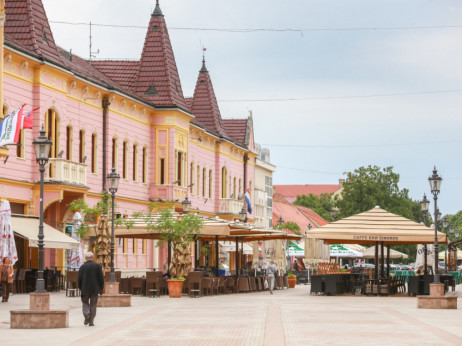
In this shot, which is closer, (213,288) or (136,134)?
(213,288)

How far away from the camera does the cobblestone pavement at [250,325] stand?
1830cm

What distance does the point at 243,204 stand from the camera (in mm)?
72812

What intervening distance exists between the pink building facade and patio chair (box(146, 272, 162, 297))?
285 cm

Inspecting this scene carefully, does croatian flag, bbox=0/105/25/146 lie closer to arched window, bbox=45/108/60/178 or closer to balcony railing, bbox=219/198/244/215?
arched window, bbox=45/108/60/178

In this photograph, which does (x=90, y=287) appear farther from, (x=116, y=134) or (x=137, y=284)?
(x=116, y=134)

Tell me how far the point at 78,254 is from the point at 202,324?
18368mm

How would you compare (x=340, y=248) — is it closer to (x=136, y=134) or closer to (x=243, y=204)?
(x=243, y=204)

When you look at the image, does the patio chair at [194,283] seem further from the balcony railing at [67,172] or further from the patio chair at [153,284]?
the balcony railing at [67,172]

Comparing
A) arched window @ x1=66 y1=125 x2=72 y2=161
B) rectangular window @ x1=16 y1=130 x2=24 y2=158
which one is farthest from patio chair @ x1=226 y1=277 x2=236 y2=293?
rectangular window @ x1=16 y1=130 x2=24 y2=158

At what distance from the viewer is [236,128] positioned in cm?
7819

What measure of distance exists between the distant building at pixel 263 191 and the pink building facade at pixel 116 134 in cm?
1027

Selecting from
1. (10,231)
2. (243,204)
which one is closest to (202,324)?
(10,231)

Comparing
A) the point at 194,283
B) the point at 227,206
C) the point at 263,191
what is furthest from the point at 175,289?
the point at 263,191

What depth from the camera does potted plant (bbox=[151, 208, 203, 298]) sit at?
37.3 metres
